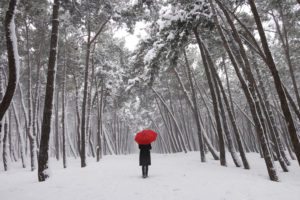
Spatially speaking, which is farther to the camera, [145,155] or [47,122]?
[145,155]

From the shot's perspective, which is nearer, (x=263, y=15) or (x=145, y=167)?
(x=145, y=167)

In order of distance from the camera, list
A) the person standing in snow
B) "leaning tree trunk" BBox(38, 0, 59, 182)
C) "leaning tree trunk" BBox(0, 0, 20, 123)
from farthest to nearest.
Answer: the person standing in snow
"leaning tree trunk" BBox(38, 0, 59, 182)
"leaning tree trunk" BBox(0, 0, 20, 123)

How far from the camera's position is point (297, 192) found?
6.68 m

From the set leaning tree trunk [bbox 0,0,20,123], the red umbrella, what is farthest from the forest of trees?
the red umbrella

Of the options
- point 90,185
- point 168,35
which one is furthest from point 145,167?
point 168,35

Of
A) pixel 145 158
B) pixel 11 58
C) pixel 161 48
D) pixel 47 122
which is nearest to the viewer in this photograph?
pixel 11 58

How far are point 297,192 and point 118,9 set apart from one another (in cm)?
1160

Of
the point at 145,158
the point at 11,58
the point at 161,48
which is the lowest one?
the point at 145,158

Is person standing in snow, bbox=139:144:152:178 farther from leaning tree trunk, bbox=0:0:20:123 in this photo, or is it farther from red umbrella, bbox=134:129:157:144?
leaning tree trunk, bbox=0:0:20:123

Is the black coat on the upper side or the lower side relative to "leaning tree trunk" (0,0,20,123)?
lower

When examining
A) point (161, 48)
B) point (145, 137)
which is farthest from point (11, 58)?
point (161, 48)

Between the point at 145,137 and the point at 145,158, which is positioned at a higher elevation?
the point at 145,137

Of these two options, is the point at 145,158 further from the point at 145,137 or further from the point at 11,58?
the point at 11,58

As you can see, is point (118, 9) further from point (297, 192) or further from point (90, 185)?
point (297, 192)
